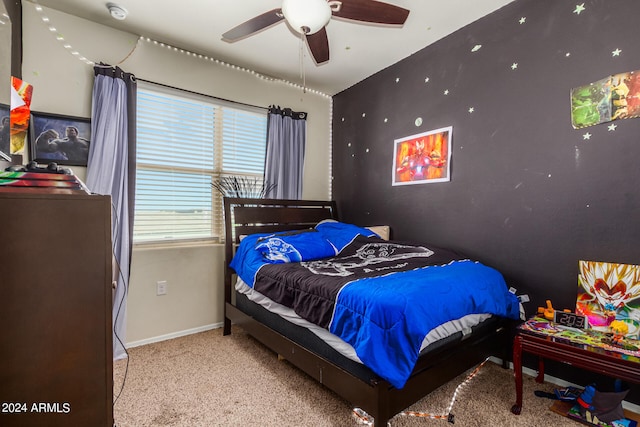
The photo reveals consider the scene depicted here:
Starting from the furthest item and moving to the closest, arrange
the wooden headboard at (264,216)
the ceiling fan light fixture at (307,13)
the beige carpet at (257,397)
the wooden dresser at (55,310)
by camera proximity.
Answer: the wooden headboard at (264,216), the beige carpet at (257,397), the ceiling fan light fixture at (307,13), the wooden dresser at (55,310)

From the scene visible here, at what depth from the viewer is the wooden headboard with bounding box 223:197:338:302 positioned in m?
2.88

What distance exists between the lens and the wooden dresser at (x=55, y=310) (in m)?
0.91

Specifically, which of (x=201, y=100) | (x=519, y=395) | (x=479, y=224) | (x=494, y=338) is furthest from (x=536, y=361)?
(x=201, y=100)

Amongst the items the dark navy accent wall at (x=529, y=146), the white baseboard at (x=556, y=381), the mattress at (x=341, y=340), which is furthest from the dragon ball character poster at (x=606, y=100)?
the white baseboard at (x=556, y=381)

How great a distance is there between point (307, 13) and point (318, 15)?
0.06 metres

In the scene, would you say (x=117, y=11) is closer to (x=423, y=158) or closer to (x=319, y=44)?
(x=319, y=44)

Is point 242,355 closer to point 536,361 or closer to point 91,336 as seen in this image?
point 91,336

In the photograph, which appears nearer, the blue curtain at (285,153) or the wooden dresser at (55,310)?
the wooden dresser at (55,310)

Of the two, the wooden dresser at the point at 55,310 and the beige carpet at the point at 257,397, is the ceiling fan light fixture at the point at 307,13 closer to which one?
the wooden dresser at the point at 55,310

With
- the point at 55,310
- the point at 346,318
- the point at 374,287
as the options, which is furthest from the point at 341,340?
the point at 55,310

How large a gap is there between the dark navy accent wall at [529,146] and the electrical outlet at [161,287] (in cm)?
221

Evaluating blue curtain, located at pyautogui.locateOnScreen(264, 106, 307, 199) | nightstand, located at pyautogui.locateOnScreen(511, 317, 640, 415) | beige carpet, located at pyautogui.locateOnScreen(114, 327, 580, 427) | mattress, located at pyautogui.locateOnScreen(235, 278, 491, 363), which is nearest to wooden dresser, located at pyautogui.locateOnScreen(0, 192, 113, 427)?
beige carpet, located at pyautogui.locateOnScreen(114, 327, 580, 427)

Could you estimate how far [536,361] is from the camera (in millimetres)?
2119

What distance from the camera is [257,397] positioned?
186cm
